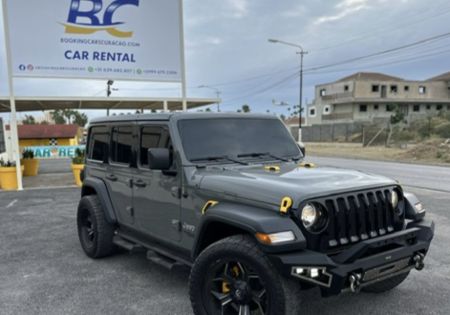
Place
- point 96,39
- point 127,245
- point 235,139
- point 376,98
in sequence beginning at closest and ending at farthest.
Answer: point 235,139 → point 127,245 → point 96,39 → point 376,98

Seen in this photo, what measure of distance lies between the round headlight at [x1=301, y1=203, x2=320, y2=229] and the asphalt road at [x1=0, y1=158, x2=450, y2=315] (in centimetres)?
116

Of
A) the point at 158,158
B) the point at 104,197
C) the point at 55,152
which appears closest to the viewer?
the point at 158,158

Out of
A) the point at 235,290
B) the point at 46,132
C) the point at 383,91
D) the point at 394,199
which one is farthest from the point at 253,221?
the point at 383,91

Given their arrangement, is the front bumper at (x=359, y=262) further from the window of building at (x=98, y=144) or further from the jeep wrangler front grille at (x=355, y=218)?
the window of building at (x=98, y=144)

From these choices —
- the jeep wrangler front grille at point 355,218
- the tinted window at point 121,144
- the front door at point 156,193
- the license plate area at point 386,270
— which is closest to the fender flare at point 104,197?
the tinted window at point 121,144

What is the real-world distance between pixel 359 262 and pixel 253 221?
82 centimetres

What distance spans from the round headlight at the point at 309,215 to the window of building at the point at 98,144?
317cm

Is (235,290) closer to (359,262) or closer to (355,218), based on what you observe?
(359,262)

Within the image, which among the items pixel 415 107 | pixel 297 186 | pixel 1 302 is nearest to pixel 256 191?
pixel 297 186

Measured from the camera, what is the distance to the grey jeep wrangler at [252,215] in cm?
266

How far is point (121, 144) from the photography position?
4.68 m

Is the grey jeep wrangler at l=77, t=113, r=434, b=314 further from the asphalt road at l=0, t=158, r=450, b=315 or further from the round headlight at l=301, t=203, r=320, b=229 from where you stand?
the asphalt road at l=0, t=158, r=450, b=315

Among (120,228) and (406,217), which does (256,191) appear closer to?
(406,217)

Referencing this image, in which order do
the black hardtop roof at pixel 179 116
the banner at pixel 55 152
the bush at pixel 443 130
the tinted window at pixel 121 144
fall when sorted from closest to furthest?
1. the black hardtop roof at pixel 179 116
2. the tinted window at pixel 121 144
3. the banner at pixel 55 152
4. the bush at pixel 443 130
